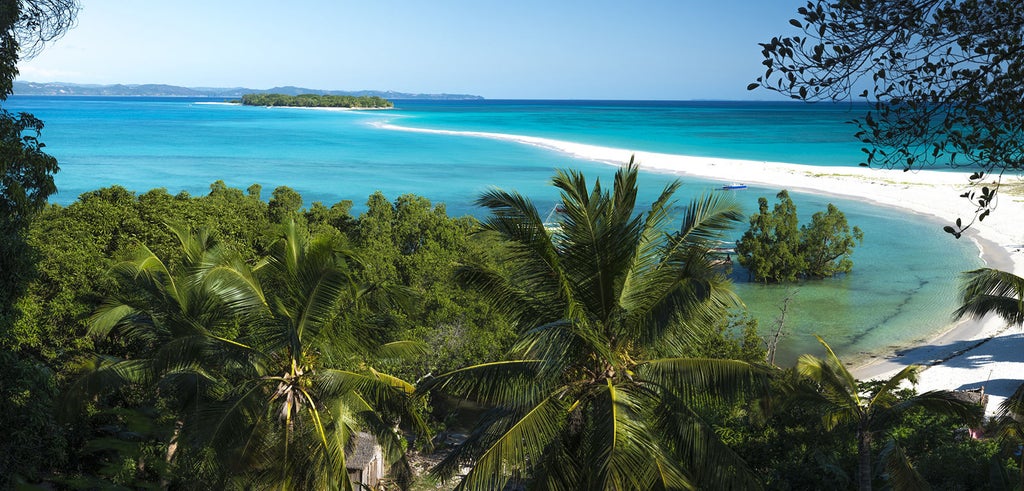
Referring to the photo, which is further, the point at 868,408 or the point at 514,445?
the point at 868,408

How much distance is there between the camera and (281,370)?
9.65m

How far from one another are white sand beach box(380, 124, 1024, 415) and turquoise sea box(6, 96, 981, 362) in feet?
3.87

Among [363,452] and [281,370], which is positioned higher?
[281,370]

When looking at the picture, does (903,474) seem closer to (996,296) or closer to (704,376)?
(704,376)

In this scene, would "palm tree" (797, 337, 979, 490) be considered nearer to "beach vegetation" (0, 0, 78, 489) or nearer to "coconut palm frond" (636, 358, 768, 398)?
"coconut palm frond" (636, 358, 768, 398)

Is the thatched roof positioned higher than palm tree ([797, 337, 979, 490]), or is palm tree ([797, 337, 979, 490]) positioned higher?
palm tree ([797, 337, 979, 490])

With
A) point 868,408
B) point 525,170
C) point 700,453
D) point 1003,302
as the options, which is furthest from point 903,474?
point 525,170

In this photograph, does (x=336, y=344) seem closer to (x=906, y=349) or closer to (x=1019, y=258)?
(x=906, y=349)

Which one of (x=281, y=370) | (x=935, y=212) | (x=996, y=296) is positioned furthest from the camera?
(x=935, y=212)

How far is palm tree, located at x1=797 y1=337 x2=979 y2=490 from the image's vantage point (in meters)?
9.85

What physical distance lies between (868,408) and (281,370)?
8404 mm

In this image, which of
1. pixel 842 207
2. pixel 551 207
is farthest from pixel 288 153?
pixel 842 207

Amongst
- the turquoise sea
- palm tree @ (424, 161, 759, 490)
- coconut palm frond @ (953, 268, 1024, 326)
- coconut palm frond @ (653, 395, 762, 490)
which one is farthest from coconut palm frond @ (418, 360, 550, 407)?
coconut palm frond @ (953, 268, 1024, 326)

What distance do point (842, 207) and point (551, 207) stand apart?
1745 centimetres
